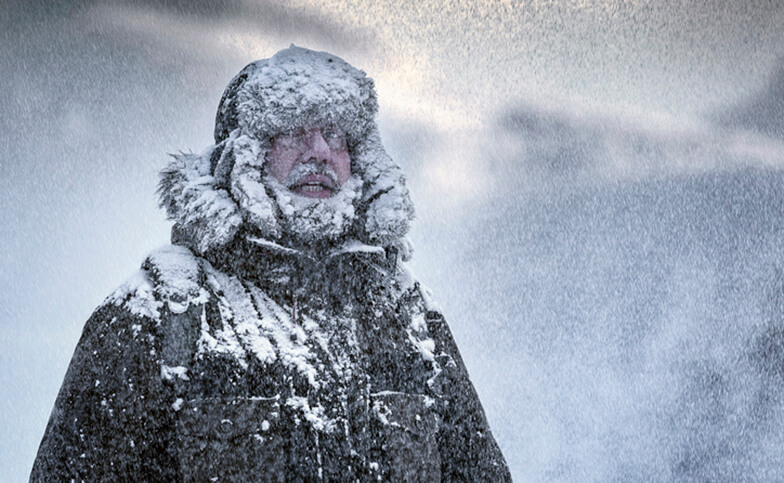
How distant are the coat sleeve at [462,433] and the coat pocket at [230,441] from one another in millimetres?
858

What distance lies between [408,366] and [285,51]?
1634 millimetres

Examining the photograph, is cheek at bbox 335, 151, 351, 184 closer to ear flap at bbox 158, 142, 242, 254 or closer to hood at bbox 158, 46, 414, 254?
hood at bbox 158, 46, 414, 254

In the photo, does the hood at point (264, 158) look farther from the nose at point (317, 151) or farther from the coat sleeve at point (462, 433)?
the coat sleeve at point (462, 433)

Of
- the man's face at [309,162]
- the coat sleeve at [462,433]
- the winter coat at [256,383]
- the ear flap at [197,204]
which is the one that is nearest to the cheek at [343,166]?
the man's face at [309,162]

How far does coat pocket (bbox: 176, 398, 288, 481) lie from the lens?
2.32m

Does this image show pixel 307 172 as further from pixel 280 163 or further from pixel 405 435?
pixel 405 435

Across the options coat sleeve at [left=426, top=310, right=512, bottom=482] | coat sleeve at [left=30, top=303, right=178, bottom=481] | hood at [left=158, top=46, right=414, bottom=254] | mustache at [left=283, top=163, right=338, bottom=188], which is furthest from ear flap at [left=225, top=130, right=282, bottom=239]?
coat sleeve at [left=426, top=310, right=512, bottom=482]

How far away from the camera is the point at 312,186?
283 centimetres

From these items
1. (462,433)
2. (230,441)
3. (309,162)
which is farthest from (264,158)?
(462,433)

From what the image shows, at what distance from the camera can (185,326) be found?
96.7 inches

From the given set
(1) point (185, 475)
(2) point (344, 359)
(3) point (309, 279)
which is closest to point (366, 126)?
(3) point (309, 279)

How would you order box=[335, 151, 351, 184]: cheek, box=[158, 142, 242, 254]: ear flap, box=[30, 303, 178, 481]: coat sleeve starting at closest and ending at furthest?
box=[30, 303, 178, 481]: coat sleeve
box=[158, 142, 242, 254]: ear flap
box=[335, 151, 351, 184]: cheek

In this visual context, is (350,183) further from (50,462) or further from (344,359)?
(50,462)

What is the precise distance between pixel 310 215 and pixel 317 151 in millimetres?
299
